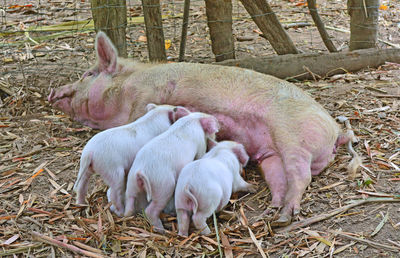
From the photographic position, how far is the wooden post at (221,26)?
532 centimetres

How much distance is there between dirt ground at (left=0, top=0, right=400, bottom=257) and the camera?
2.81 meters

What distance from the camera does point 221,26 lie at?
5449 mm

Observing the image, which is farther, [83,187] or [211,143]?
[211,143]

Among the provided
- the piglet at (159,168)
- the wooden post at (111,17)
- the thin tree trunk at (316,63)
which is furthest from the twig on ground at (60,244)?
the thin tree trunk at (316,63)

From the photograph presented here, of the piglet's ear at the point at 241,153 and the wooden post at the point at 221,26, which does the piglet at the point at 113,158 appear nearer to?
the piglet's ear at the point at 241,153

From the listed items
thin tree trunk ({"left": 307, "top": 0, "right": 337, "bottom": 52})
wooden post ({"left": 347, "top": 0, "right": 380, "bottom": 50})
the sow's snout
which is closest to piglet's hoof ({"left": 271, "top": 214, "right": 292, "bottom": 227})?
the sow's snout

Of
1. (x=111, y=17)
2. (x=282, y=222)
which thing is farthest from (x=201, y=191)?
(x=111, y=17)

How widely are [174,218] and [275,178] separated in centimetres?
84

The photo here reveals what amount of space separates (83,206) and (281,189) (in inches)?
55.2

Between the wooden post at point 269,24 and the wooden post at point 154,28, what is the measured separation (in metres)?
1.00

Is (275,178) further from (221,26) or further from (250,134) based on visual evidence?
(221,26)

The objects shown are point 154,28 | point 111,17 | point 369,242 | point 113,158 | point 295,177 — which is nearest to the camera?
Answer: point 369,242

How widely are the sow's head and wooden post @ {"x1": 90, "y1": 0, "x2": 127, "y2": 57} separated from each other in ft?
1.45

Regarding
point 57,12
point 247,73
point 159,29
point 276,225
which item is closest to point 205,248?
point 276,225
